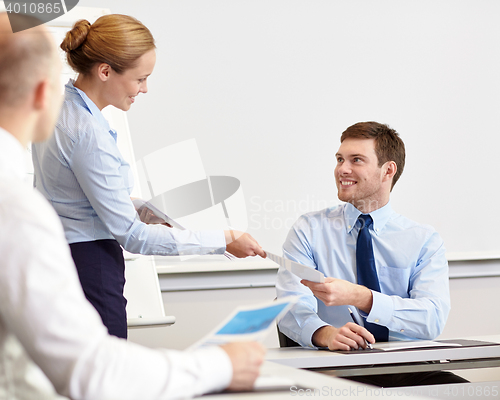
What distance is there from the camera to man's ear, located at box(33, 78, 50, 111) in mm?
624

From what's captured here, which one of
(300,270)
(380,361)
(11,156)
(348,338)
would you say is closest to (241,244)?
(300,270)

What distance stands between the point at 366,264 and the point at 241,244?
19.3 inches

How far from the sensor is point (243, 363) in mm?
639

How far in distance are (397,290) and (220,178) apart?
1.18m

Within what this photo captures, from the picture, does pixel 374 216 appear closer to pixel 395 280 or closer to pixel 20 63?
pixel 395 280

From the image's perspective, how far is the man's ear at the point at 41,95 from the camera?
2.05 ft

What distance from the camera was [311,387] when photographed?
69 cm

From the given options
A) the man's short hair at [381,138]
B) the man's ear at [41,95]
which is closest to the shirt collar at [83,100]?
the man's ear at [41,95]

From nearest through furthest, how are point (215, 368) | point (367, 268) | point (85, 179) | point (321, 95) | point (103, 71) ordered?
1. point (215, 368)
2. point (85, 179)
3. point (103, 71)
4. point (367, 268)
5. point (321, 95)

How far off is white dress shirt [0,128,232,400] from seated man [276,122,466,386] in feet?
2.99

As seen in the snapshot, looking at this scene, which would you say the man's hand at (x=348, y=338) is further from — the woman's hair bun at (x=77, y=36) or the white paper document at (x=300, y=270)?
the woman's hair bun at (x=77, y=36)

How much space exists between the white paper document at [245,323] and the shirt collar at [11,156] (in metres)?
0.33

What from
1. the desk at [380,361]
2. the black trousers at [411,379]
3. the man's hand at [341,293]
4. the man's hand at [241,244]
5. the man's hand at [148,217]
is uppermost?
the man's hand at [148,217]

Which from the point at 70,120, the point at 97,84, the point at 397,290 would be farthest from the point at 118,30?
the point at 397,290
